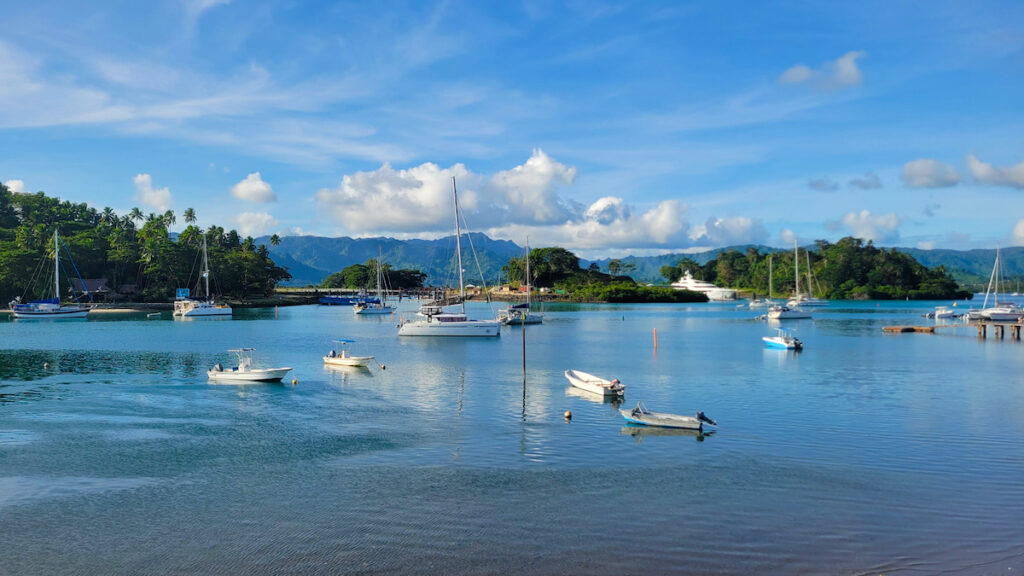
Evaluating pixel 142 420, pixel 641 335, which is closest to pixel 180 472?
pixel 142 420

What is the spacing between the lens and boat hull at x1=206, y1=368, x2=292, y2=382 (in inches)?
1868

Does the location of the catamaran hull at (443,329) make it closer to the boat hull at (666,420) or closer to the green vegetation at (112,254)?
the boat hull at (666,420)

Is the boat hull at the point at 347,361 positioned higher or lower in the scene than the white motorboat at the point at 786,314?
lower

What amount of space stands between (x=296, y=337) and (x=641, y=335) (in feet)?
151

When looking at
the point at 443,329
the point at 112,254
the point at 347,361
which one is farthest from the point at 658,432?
the point at 112,254

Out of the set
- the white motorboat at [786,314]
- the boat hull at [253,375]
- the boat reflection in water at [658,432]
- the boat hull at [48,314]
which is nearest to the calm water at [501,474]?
the boat reflection in water at [658,432]

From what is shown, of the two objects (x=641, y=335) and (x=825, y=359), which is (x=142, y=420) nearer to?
(x=825, y=359)

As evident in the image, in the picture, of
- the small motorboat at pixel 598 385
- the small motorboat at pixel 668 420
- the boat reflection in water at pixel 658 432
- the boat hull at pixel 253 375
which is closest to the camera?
the boat reflection in water at pixel 658 432

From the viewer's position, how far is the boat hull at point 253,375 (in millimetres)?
47438

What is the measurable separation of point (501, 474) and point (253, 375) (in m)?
27.8

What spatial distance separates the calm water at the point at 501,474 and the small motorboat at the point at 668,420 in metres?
1.00

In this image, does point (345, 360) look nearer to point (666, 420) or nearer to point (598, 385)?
point (598, 385)

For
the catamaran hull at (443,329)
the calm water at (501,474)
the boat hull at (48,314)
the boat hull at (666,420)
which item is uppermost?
the boat hull at (48,314)

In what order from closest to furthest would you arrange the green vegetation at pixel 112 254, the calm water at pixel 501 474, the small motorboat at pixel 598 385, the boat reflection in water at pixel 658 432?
the calm water at pixel 501 474
the boat reflection in water at pixel 658 432
the small motorboat at pixel 598 385
the green vegetation at pixel 112 254
